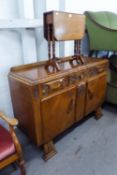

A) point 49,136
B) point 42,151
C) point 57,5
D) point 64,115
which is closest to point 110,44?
point 57,5

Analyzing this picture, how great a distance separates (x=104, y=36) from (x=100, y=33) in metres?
0.06

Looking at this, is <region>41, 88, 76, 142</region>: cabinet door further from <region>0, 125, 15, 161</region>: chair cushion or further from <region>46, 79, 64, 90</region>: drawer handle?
<region>0, 125, 15, 161</region>: chair cushion

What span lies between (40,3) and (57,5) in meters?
0.28

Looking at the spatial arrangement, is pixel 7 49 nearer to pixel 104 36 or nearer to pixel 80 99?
pixel 80 99

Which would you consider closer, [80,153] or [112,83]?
[80,153]

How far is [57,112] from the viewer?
130 cm

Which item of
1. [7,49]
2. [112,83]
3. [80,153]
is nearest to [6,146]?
[80,153]

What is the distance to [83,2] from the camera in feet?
6.67

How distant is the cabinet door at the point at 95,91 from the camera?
1589mm

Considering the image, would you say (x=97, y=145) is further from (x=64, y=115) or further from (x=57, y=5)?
(x=57, y=5)

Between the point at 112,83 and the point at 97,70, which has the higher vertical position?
the point at 97,70

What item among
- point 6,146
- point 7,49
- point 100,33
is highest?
point 100,33

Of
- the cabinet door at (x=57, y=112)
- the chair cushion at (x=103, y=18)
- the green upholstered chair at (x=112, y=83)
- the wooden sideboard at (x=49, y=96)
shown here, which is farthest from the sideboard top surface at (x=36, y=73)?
the chair cushion at (x=103, y=18)

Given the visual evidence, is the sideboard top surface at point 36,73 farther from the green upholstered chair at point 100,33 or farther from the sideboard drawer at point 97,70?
the green upholstered chair at point 100,33
